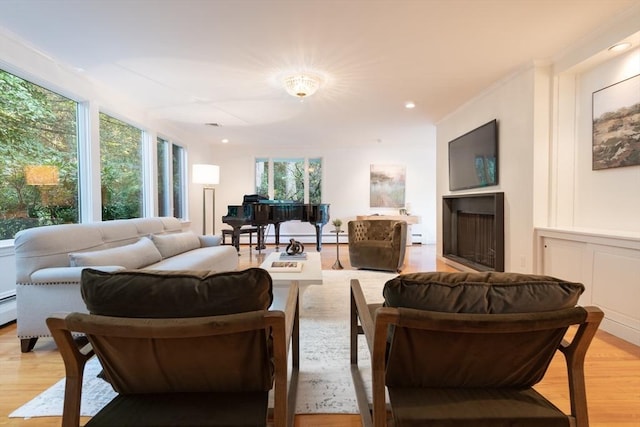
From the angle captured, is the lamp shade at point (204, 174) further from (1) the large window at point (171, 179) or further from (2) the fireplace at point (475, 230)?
(2) the fireplace at point (475, 230)

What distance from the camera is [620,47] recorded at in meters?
2.54

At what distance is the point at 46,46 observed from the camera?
284 cm

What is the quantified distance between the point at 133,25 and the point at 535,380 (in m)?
3.31

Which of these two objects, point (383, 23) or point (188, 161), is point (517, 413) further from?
point (188, 161)

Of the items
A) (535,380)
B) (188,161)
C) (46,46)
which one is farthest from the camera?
(188,161)

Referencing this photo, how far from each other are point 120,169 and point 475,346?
4.82 m

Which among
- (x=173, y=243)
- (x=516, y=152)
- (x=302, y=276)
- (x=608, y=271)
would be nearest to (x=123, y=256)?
(x=173, y=243)

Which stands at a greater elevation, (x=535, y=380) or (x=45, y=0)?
(x=45, y=0)

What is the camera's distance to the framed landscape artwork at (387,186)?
7590 millimetres

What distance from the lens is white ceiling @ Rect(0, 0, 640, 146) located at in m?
2.28

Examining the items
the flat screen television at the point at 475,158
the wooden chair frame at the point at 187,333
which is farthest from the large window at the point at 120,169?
the flat screen television at the point at 475,158

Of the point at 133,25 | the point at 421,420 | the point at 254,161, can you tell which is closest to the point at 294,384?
the point at 421,420

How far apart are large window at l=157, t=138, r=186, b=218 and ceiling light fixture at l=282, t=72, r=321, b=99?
3.17m

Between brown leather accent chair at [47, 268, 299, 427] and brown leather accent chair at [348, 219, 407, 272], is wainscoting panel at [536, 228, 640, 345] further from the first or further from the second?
brown leather accent chair at [47, 268, 299, 427]
